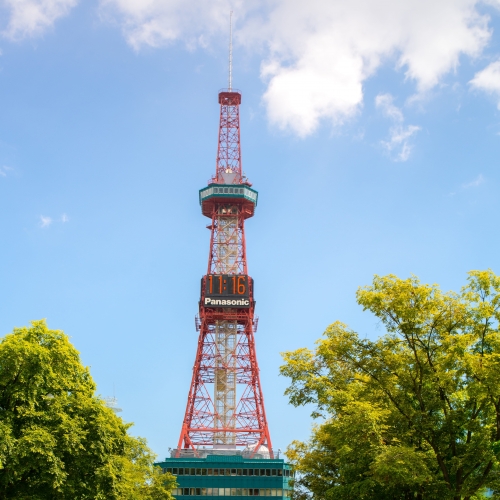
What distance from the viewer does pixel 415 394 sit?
33.2 metres

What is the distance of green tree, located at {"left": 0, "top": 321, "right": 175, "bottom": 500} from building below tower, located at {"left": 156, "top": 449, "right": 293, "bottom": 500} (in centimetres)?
6080

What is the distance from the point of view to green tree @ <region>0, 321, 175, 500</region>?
3519 centimetres

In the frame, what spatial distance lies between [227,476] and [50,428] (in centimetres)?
6702

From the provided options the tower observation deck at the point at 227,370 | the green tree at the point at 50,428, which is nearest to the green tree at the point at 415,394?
the green tree at the point at 50,428

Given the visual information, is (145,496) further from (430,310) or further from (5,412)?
(430,310)

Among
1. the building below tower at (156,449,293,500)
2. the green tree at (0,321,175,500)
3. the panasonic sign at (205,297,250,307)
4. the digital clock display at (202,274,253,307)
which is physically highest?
the digital clock display at (202,274,253,307)

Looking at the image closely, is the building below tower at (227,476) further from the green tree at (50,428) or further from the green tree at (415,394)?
the green tree at (415,394)

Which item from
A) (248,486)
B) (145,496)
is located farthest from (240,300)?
(145,496)

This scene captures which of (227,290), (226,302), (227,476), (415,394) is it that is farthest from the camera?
(227,290)

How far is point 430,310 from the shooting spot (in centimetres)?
3259

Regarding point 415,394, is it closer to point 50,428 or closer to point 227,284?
point 50,428

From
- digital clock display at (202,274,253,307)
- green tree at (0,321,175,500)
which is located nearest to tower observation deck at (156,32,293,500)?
digital clock display at (202,274,253,307)

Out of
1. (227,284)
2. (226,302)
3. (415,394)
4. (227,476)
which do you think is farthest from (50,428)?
(227,284)

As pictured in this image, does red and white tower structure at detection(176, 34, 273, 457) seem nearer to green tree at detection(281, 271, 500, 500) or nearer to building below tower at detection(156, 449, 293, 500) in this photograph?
building below tower at detection(156, 449, 293, 500)
